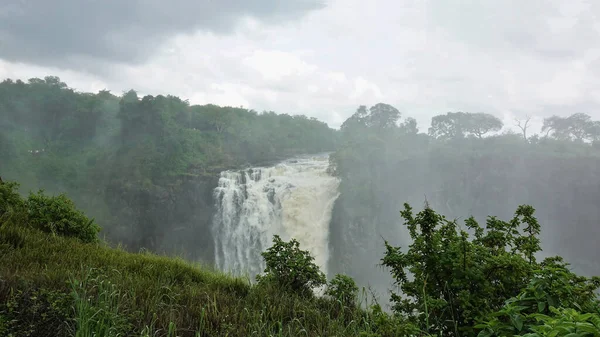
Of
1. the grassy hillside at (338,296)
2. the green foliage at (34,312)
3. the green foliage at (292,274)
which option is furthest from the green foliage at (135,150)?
the green foliage at (34,312)

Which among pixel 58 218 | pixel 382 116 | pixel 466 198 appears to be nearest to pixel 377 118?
pixel 382 116

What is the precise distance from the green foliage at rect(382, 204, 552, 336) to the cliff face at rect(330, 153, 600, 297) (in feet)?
76.4

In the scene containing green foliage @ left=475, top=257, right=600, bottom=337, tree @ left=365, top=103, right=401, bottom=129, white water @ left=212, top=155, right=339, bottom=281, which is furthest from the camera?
tree @ left=365, top=103, right=401, bottom=129

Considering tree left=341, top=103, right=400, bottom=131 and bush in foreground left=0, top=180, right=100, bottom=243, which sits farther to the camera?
tree left=341, top=103, right=400, bottom=131

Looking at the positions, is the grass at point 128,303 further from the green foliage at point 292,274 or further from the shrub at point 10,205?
the shrub at point 10,205

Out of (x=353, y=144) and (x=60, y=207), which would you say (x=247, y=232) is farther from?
(x=60, y=207)

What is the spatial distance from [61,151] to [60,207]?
1495 inches

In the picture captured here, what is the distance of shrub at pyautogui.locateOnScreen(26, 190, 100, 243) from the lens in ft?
19.5

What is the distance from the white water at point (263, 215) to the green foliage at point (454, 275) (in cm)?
2070

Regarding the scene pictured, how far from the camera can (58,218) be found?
243 inches

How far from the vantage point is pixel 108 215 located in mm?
30172

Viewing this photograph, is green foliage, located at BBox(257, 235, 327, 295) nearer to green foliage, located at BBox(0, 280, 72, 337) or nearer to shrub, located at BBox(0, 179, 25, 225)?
green foliage, located at BBox(0, 280, 72, 337)

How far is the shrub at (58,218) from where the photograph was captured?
5.95 m

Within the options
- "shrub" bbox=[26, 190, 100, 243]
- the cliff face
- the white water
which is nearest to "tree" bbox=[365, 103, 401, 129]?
the cliff face
